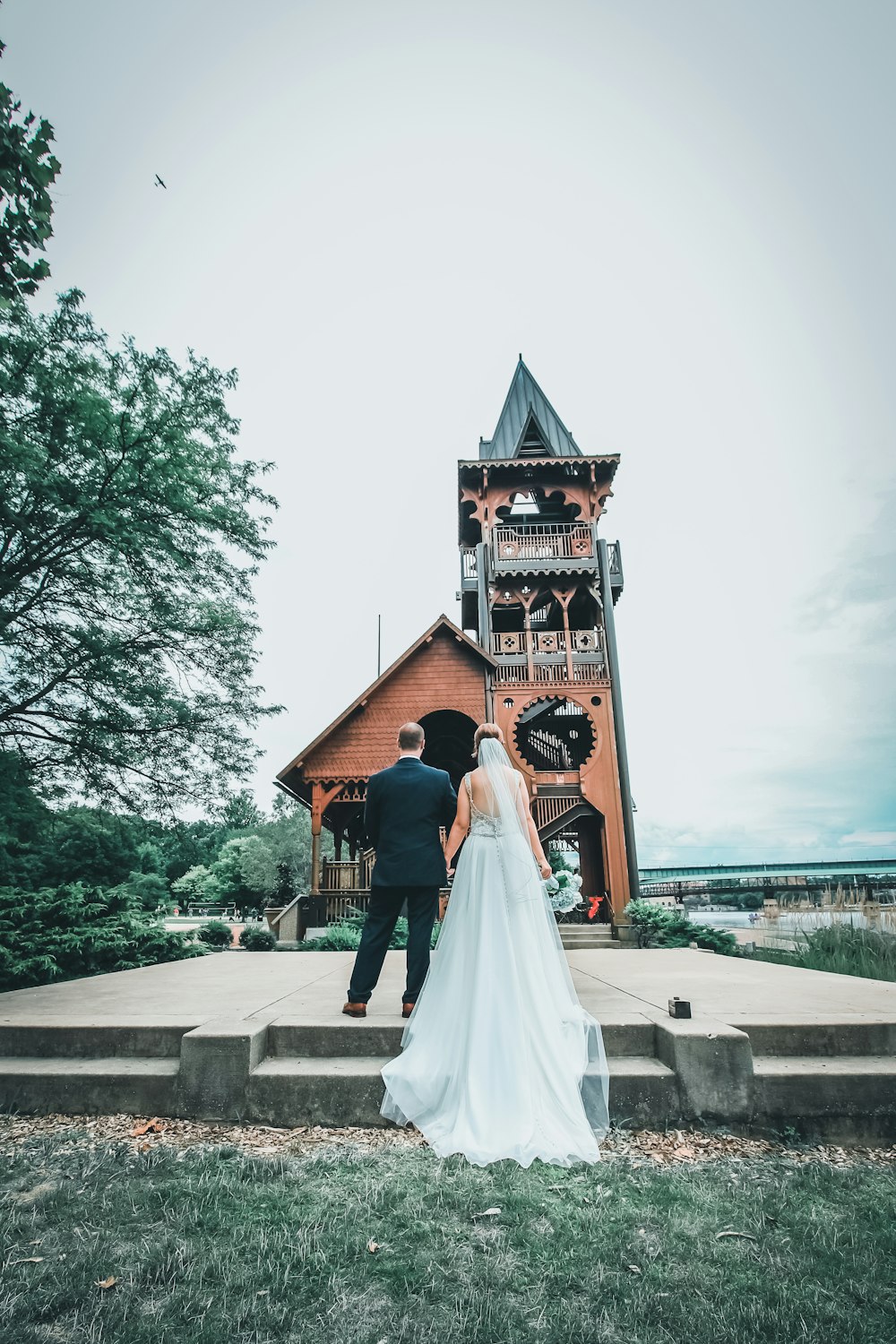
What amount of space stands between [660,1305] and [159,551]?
10.9 m

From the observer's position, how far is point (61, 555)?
32.8 feet

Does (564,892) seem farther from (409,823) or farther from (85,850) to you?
(409,823)

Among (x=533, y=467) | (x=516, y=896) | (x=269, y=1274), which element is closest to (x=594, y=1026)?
(x=516, y=896)

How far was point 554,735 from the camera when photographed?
72.0 ft

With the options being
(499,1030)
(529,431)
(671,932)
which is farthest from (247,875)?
(499,1030)

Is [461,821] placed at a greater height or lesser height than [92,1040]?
greater

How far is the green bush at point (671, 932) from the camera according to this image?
11695mm

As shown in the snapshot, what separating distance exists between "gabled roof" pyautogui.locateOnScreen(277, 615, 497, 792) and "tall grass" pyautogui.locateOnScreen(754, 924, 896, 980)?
30.2 feet

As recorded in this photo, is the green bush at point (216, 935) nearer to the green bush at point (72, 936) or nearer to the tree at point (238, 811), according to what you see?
the tree at point (238, 811)

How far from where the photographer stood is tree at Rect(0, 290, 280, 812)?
9.32 metres

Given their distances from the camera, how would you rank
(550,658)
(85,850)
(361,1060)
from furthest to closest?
(550,658) → (85,850) → (361,1060)

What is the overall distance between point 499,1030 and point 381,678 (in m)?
12.4

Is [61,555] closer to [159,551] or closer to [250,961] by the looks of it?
[159,551]

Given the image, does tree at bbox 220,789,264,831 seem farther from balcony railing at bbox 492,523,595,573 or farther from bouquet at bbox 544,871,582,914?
balcony railing at bbox 492,523,595,573
